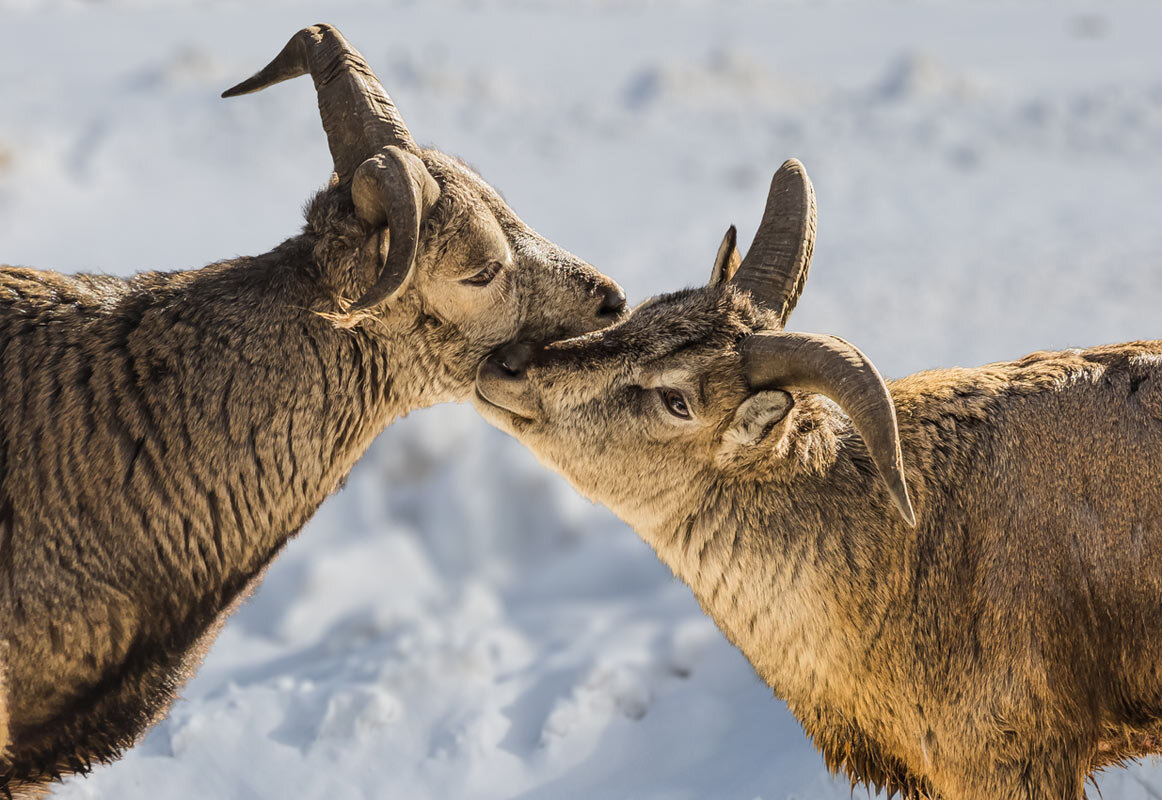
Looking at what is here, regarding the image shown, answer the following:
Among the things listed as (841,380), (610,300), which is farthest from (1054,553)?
(610,300)

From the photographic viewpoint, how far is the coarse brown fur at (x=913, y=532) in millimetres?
4992

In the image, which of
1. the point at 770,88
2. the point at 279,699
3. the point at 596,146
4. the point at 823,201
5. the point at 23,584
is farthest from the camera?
the point at 770,88

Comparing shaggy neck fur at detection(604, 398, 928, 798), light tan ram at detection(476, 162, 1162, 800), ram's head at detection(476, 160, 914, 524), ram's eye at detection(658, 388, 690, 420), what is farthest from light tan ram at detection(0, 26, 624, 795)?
shaggy neck fur at detection(604, 398, 928, 798)

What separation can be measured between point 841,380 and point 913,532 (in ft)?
3.08

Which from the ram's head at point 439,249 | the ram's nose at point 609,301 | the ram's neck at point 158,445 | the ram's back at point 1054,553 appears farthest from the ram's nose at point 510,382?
the ram's back at point 1054,553

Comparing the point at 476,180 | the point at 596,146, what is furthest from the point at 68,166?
the point at 476,180

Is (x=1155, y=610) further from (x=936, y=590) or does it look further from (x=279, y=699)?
(x=279, y=699)

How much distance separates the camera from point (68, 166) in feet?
54.9

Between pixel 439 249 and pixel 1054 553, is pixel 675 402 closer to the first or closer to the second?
pixel 439 249

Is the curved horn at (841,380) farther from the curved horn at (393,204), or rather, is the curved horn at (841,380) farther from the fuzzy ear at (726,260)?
the curved horn at (393,204)

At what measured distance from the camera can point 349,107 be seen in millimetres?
5434

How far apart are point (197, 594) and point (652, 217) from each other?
506 inches

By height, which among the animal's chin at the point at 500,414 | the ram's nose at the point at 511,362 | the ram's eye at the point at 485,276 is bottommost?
the animal's chin at the point at 500,414

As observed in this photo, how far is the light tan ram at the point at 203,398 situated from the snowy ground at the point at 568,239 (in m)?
2.57
